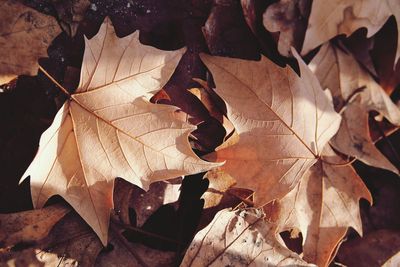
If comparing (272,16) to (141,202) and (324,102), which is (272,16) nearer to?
(324,102)

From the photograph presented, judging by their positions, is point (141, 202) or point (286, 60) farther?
point (286, 60)

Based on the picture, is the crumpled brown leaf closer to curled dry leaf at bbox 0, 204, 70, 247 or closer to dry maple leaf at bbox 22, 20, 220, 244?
dry maple leaf at bbox 22, 20, 220, 244

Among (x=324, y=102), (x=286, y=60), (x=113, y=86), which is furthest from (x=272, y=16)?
(x=113, y=86)

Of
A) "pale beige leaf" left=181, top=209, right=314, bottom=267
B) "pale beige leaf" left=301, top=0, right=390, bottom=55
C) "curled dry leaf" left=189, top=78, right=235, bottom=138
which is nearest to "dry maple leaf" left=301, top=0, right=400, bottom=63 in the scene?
"pale beige leaf" left=301, top=0, right=390, bottom=55

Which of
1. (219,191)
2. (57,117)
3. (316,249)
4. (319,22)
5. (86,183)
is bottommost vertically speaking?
(316,249)

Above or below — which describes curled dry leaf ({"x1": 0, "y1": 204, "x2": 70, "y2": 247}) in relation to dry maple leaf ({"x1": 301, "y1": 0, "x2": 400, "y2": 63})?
below

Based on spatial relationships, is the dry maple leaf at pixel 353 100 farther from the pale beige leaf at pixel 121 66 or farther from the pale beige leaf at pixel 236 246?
the pale beige leaf at pixel 121 66

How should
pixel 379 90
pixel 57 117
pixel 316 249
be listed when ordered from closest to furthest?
pixel 57 117
pixel 316 249
pixel 379 90
